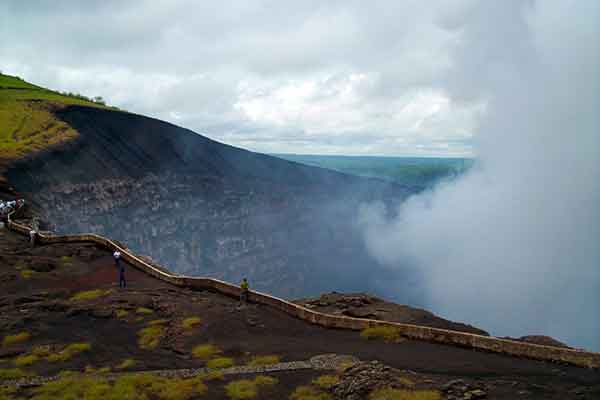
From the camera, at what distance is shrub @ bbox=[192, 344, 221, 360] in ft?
57.7

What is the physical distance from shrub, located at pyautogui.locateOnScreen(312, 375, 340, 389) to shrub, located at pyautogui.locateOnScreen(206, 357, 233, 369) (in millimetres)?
3527

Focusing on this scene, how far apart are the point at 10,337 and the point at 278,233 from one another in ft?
262

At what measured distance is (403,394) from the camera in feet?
42.8

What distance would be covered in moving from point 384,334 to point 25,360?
43.6ft

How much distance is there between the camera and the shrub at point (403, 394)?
505 inches

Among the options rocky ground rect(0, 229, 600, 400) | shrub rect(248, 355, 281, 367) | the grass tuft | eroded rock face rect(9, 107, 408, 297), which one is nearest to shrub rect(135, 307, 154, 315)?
rocky ground rect(0, 229, 600, 400)

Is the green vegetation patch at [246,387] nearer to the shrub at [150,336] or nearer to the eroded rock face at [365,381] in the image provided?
the eroded rock face at [365,381]

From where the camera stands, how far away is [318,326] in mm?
20953

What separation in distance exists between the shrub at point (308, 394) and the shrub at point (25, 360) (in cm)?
966

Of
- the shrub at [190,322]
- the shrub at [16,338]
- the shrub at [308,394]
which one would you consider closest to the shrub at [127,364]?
the shrub at [190,322]

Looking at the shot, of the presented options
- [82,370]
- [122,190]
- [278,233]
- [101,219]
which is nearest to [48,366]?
[82,370]

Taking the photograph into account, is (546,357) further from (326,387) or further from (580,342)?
(580,342)

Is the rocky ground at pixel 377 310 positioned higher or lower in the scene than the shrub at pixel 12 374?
higher

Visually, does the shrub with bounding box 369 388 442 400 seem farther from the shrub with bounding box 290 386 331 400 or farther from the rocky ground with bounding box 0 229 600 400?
the shrub with bounding box 290 386 331 400
